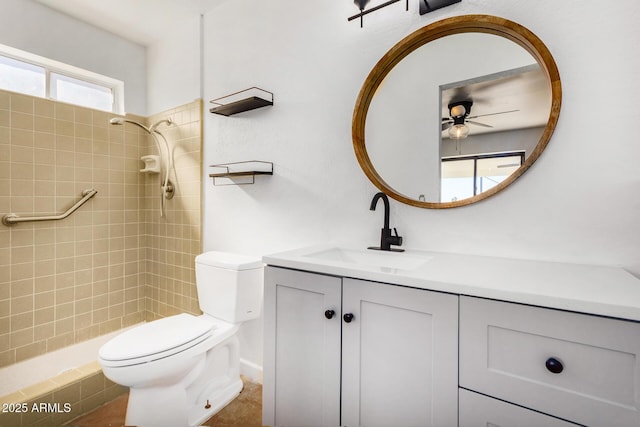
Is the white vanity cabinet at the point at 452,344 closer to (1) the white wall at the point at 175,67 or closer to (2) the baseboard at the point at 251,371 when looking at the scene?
(2) the baseboard at the point at 251,371

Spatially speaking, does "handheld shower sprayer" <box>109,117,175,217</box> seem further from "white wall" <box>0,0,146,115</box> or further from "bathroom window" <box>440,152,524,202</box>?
"bathroom window" <box>440,152,524,202</box>

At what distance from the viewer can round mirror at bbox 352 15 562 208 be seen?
1.12 m

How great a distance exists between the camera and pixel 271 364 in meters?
1.19

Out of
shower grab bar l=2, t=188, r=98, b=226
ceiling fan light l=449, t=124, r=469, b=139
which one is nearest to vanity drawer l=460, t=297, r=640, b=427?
ceiling fan light l=449, t=124, r=469, b=139

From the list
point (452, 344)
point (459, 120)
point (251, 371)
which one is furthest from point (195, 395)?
point (459, 120)

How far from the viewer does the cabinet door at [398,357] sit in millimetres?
833

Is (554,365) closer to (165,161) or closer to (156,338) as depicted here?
(156,338)

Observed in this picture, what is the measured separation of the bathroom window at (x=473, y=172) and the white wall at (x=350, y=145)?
6 centimetres

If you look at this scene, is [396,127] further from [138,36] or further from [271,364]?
[138,36]

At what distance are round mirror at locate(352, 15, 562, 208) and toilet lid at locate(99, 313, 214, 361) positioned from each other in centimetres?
114

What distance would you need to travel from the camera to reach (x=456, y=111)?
126 centimetres

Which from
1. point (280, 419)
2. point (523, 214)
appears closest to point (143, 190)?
point (280, 419)

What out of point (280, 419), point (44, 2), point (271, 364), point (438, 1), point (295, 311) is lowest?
point (280, 419)

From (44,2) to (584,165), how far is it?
3086mm
